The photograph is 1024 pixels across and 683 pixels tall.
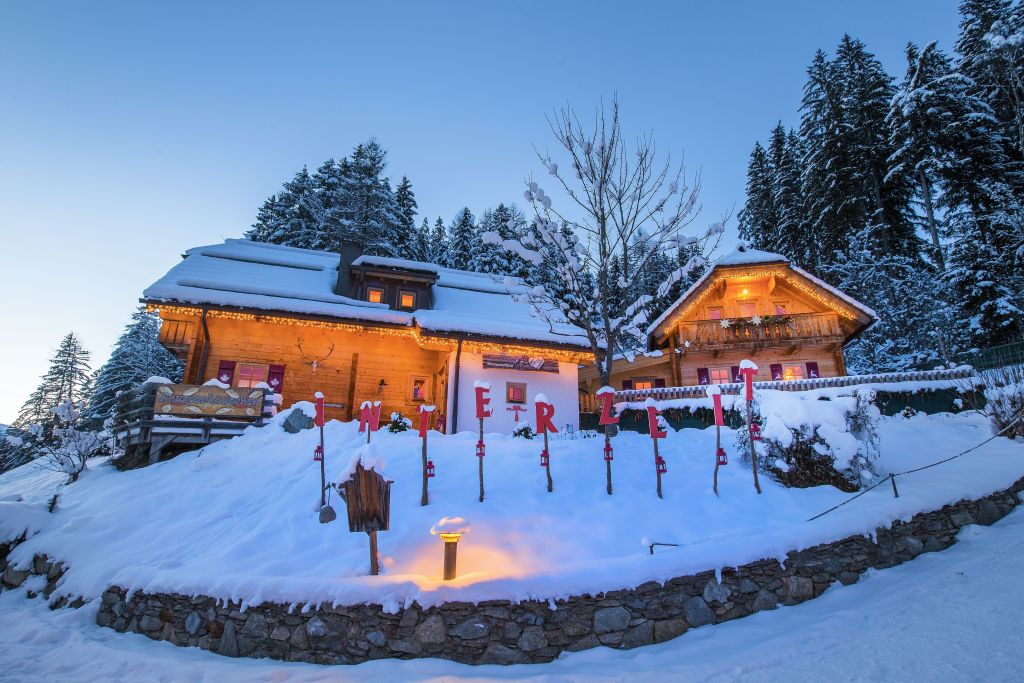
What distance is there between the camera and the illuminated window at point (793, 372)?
72.3 ft

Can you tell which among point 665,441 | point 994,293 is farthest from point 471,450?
point 994,293

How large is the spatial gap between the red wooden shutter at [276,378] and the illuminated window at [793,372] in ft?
69.4

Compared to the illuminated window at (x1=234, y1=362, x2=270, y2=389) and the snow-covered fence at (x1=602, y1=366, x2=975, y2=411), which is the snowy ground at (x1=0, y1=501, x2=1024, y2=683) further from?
the illuminated window at (x1=234, y1=362, x2=270, y2=389)

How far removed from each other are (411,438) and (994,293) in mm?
25406

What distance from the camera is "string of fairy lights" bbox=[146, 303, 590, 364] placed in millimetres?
14914

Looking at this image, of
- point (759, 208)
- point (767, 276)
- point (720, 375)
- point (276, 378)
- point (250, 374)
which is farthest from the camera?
point (759, 208)

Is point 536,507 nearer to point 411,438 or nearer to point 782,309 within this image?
point 411,438

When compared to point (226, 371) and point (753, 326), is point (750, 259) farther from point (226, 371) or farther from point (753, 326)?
point (226, 371)

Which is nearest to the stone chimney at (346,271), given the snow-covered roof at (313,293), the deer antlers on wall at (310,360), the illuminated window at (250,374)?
the snow-covered roof at (313,293)

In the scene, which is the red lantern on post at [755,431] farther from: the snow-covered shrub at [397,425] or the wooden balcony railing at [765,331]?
the wooden balcony railing at [765,331]

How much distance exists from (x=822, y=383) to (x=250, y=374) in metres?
19.2

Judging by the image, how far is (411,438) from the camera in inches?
425

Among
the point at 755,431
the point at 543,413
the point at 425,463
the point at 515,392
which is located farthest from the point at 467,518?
the point at 515,392

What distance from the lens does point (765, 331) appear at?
21703 millimetres
